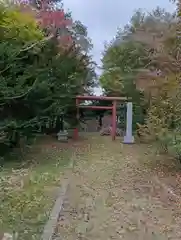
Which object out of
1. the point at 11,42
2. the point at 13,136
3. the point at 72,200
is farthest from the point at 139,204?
the point at 11,42

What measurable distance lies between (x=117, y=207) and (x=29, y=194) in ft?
4.64

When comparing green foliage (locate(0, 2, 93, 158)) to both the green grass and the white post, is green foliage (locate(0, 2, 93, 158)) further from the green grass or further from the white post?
the white post

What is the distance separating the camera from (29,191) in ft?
21.2

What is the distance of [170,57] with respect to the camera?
759cm

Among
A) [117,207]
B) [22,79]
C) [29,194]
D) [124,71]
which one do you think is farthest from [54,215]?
[124,71]

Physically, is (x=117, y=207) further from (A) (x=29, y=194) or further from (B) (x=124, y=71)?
(B) (x=124, y=71)

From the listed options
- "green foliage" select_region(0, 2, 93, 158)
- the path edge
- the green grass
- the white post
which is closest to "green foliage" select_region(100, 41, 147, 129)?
the white post

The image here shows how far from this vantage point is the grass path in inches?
181

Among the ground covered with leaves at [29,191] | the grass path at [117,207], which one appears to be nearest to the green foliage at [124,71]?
the ground covered with leaves at [29,191]

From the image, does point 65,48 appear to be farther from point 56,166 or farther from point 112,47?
point 112,47

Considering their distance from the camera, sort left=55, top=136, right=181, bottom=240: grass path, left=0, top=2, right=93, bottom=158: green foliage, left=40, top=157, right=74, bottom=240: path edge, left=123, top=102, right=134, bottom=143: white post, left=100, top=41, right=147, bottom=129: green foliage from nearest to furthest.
→ left=40, top=157, right=74, bottom=240: path edge
left=55, top=136, right=181, bottom=240: grass path
left=0, top=2, right=93, bottom=158: green foliage
left=123, top=102, right=134, bottom=143: white post
left=100, top=41, right=147, bottom=129: green foliage

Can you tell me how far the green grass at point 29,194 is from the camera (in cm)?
460

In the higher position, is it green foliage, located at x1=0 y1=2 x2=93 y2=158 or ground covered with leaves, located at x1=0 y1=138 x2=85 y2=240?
green foliage, located at x1=0 y1=2 x2=93 y2=158

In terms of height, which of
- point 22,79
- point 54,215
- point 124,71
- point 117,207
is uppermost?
point 124,71
